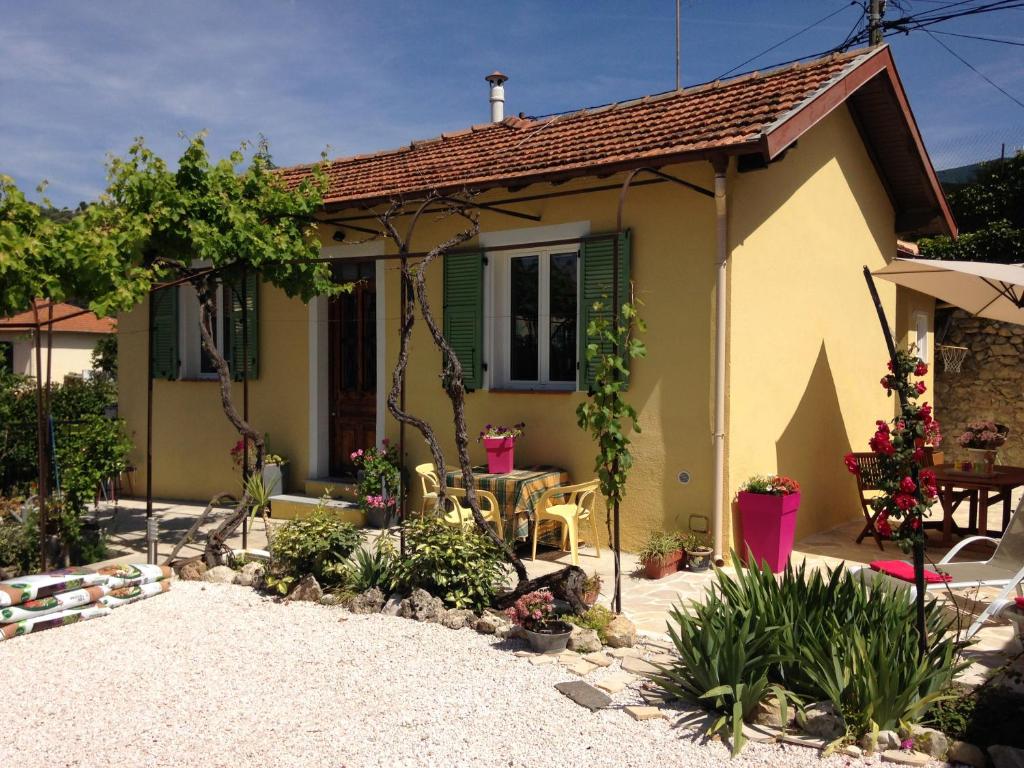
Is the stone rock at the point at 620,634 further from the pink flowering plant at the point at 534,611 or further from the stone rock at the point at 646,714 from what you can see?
the stone rock at the point at 646,714

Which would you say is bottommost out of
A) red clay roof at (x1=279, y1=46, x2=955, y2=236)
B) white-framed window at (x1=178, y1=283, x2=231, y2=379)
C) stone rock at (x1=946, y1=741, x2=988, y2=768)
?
stone rock at (x1=946, y1=741, x2=988, y2=768)

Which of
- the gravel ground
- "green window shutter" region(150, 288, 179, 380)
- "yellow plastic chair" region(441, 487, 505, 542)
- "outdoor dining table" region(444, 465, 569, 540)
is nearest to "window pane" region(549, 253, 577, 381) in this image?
"outdoor dining table" region(444, 465, 569, 540)

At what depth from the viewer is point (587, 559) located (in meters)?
7.00

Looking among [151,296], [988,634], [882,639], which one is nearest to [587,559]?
[988,634]

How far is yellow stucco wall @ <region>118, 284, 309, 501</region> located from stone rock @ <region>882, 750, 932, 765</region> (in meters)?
7.17

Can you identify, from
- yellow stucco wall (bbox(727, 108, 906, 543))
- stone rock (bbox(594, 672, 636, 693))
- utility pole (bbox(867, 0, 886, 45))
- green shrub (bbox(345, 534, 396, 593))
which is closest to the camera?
stone rock (bbox(594, 672, 636, 693))

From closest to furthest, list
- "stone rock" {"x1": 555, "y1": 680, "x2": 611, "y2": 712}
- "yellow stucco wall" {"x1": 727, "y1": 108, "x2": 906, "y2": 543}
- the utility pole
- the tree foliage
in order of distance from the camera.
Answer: "stone rock" {"x1": 555, "y1": 680, "x2": 611, "y2": 712} → "yellow stucco wall" {"x1": 727, "y1": 108, "x2": 906, "y2": 543} → the tree foliage → the utility pole

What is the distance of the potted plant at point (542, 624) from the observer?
4.79 meters

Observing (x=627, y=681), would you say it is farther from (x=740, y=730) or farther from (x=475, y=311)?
(x=475, y=311)

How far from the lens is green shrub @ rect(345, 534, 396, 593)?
5.89 meters

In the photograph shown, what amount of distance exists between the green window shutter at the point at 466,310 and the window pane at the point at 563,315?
29.1 inches

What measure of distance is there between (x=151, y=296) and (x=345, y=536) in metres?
2.94

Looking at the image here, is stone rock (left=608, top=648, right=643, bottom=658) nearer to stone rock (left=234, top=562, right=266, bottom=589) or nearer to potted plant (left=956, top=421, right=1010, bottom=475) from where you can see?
stone rock (left=234, top=562, right=266, bottom=589)

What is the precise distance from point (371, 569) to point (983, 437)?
19.3 ft
